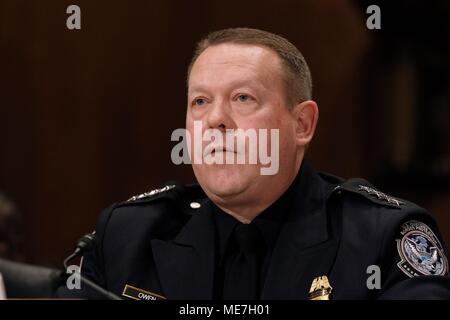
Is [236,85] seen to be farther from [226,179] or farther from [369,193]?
[369,193]

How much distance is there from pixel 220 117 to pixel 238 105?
0.05 m

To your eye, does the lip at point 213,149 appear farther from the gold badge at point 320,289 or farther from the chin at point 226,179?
the gold badge at point 320,289

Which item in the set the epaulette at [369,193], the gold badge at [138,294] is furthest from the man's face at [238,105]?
the gold badge at [138,294]

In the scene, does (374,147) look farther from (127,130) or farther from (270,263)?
(270,263)

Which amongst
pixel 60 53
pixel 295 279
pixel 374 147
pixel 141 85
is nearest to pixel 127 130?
pixel 141 85

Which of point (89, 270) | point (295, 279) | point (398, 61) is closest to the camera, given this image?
point (295, 279)

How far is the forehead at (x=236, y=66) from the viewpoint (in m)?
1.92

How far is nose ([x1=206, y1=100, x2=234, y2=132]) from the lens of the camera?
6.21ft

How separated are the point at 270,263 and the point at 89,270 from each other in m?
0.48

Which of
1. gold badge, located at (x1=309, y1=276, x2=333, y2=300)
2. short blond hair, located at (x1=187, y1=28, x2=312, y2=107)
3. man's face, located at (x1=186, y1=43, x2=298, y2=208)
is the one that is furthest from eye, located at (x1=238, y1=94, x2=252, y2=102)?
gold badge, located at (x1=309, y1=276, x2=333, y2=300)

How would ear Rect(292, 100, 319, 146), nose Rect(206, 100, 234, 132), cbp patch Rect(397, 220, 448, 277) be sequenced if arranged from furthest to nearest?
ear Rect(292, 100, 319, 146)
nose Rect(206, 100, 234, 132)
cbp patch Rect(397, 220, 448, 277)

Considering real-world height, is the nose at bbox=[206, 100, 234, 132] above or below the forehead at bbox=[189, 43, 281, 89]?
below

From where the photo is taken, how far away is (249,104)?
1.92 meters

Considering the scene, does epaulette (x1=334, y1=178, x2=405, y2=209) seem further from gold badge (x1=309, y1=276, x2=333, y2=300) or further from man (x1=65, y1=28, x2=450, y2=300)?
gold badge (x1=309, y1=276, x2=333, y2=300)
